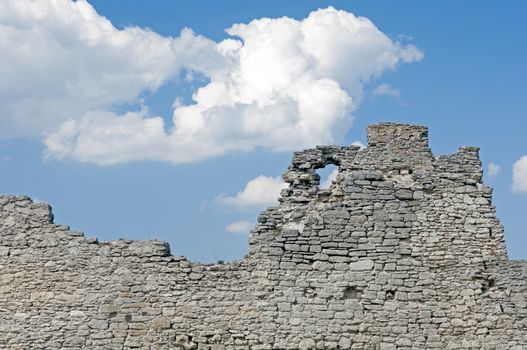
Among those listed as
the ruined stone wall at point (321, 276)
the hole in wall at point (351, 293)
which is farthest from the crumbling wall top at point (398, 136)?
the hole in wall at point (351, 293)

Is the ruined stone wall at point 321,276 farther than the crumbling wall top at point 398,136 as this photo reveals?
No

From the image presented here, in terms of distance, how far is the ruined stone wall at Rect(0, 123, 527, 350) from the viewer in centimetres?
1332

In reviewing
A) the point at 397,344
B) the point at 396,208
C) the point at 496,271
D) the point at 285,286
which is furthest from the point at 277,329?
the point at 496,271

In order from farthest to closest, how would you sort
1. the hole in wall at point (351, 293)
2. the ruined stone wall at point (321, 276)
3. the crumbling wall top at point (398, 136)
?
the crumbling wall top at point (398, 136) < the hole in wall at point (351, 293) < the ruined stone wall at point (321, 276)

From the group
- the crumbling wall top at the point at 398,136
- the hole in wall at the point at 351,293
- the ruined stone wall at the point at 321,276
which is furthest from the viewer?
the crumbling wall top at the point at 398,136

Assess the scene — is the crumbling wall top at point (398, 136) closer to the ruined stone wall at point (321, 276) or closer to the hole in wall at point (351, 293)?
the ruined stone wall at point (321, 276)

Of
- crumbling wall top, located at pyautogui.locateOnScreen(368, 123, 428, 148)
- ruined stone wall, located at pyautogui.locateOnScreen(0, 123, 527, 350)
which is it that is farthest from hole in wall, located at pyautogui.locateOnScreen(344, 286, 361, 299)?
crumbling wall top, located at pyautogui.locateOnScreen(368, 123, 428, 148)

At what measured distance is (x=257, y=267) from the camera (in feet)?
44.6

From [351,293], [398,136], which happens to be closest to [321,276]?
[351,293]

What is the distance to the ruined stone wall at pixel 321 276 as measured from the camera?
13.3 meters

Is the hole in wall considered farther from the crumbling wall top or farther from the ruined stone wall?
the crumbling wall top

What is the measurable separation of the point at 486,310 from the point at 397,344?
168cm

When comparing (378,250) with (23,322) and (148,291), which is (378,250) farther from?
(23,322)

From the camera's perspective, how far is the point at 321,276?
13.5 metres
